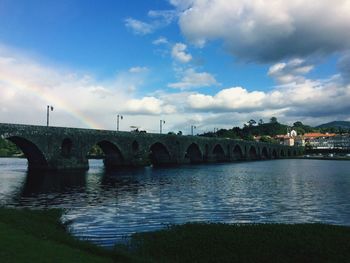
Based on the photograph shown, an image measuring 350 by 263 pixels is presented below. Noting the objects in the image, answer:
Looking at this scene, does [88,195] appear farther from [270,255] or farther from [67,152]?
[67,152]

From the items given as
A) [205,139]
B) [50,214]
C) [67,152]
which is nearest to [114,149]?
[67,152]

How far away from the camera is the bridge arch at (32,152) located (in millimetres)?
74988

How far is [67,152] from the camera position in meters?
86.1

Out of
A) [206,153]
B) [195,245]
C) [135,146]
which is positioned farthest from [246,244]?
[206,153]

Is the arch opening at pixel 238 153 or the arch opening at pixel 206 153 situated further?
the arch opening at pixel 238 153

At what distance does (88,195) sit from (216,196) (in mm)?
14014

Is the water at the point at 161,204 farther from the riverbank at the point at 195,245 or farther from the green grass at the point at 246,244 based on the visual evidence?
the riverbank at the point at 195,245

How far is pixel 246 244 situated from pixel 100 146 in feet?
287

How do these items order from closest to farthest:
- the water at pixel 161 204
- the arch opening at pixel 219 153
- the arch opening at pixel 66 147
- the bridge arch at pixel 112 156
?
the water at pixel 161 204 < the arch opening at pixel 66 147 < the bridge arch at pixel 112 156 < the arch opening at pixel 219 153

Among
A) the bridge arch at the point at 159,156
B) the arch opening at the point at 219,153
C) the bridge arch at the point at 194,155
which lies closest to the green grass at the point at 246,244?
the bridge arch at the point at 159,156

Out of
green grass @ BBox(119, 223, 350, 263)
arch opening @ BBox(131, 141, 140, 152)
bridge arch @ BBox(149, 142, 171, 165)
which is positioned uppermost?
arch opening @ BBox(131, 141, 140, 152)

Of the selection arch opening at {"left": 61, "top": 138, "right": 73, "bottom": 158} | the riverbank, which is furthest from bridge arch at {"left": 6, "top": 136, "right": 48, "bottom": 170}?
the riverbank

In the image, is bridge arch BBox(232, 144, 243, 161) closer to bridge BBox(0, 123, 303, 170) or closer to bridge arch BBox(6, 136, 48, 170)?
bridge BBox(0, 123, 303, 170)

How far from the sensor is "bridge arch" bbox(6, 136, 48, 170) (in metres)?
75.0
